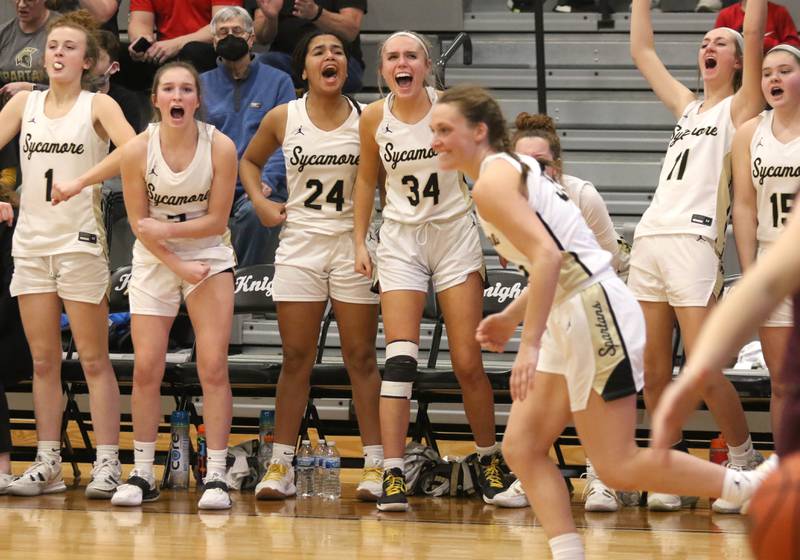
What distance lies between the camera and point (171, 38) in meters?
8.16

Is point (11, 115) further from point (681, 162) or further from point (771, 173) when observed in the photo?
point (771, 173)

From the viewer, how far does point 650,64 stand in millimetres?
5594

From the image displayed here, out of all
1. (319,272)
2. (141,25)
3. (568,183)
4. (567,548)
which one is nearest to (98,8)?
(141,25)

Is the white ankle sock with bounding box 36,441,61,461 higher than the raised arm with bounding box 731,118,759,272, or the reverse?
the raised arm with bounding box 731,118,759,272

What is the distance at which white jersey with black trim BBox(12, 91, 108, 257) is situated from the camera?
5.64 metres

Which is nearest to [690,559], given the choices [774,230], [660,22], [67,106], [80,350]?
[774,230]

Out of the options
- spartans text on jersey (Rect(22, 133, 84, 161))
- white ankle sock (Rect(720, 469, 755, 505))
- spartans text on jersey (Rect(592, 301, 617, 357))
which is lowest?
white ankle sock (Rect(720, 469, 755, 505))

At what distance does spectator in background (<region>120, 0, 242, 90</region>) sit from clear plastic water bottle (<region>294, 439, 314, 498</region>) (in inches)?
120

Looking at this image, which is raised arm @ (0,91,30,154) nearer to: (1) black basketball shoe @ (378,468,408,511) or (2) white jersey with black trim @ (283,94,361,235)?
(2) white jersey with black trim @ (283,94,361,235)


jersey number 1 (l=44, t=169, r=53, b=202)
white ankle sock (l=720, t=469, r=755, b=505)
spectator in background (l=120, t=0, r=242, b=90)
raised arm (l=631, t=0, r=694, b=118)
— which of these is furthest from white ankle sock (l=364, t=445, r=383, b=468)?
spectator in background (l=120, t=0, r=242, b=90)

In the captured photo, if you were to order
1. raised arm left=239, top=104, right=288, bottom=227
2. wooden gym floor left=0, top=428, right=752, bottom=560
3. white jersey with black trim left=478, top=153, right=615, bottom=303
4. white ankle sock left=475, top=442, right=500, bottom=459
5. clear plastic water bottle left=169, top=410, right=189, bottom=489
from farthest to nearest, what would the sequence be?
clear plastic water bottle left=169, top=410, right=189, bottom=489 → raised arm left=239, top=104, right=288, bottom=227 → white ankle sock left=475, top=442, right=500, bottom=459 → wooden gym floor left=0, top=428, right=752, bottom=560 → white jersey with black trim left=478, top=153, right=615, bottom=303

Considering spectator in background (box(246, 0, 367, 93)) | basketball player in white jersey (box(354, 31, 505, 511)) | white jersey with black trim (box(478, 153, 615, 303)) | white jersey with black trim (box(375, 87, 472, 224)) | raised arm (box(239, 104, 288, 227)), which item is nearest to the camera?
white jersey with black trim (box(478, 153, 615, 303))

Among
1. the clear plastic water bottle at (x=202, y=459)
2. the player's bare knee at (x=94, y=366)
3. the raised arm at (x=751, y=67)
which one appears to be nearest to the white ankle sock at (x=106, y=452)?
the player's bare knee at (x=94, y=366)

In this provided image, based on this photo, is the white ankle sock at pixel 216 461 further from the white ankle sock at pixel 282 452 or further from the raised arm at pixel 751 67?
the raised arm at pixel 751 67
